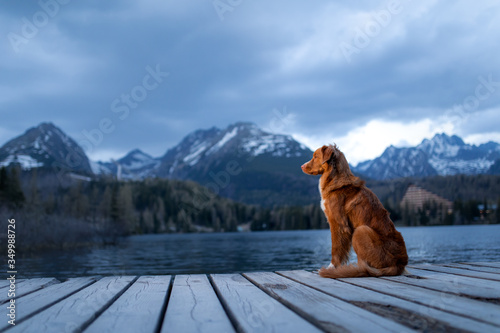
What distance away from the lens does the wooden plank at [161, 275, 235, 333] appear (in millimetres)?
2393

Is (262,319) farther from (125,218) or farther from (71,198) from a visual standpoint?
(71,198)

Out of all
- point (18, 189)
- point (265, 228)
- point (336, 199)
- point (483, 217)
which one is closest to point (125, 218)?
point (18, 189)

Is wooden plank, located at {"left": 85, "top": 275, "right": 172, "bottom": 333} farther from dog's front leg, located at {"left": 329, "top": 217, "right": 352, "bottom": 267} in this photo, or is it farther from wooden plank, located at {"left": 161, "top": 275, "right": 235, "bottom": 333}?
dog's front leg, located at {"left": 329, "top": 217, "right": 352, "bottom": 267}

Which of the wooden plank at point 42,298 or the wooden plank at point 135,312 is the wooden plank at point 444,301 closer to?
the wooden plank at point 135,312

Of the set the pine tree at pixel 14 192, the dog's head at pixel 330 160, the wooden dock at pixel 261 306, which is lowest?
the wooden dock at pixel 261 306

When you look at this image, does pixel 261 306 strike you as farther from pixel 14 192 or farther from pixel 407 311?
pixel 14 192

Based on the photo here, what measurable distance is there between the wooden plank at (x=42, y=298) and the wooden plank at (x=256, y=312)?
144cm

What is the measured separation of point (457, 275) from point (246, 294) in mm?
2779

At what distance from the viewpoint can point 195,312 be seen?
9.18 ft

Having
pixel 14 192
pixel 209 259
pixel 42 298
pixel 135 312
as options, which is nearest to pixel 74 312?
pixel 135 312

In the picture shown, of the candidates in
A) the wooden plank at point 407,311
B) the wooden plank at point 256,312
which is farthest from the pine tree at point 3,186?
the wooden plank at point 407,311

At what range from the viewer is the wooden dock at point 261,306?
238 centimetres

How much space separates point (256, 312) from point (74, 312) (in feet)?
4.44

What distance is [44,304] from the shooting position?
320 cm
